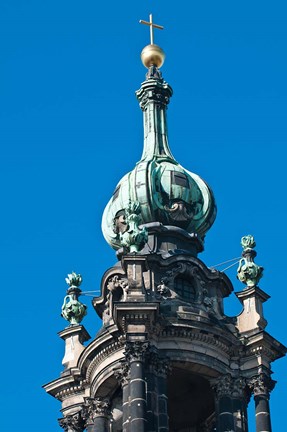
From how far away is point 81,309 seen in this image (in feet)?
247

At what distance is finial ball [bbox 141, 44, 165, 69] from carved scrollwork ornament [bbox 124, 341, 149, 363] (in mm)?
15401

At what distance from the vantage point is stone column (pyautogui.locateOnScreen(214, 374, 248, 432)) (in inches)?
2763

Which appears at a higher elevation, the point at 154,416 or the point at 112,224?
the point at 112,224

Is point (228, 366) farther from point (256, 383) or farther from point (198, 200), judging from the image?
point (198, 200)

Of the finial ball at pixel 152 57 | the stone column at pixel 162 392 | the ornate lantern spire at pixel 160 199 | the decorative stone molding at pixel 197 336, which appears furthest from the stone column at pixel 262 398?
the finial ball at pixel 152 57

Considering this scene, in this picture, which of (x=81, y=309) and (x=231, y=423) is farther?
(x=81, y=309)

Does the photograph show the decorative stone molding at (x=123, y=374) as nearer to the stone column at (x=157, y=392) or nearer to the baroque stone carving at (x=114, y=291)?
the stone column at (x=157, y=392)

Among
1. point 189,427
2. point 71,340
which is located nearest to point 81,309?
point 71,340

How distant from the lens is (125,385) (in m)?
69.6

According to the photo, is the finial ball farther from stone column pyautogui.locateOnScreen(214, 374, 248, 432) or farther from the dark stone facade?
stone column pyautogui.locateOnScreen(214, 374, 248, 432)

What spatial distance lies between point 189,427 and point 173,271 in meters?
5.83

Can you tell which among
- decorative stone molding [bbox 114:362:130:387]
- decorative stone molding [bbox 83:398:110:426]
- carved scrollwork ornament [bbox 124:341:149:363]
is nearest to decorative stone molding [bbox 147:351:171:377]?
carved scrollwork ornament [bbox 124:341:149:363]

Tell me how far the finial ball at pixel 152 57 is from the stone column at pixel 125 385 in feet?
51.6

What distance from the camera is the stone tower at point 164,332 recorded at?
69.9m
